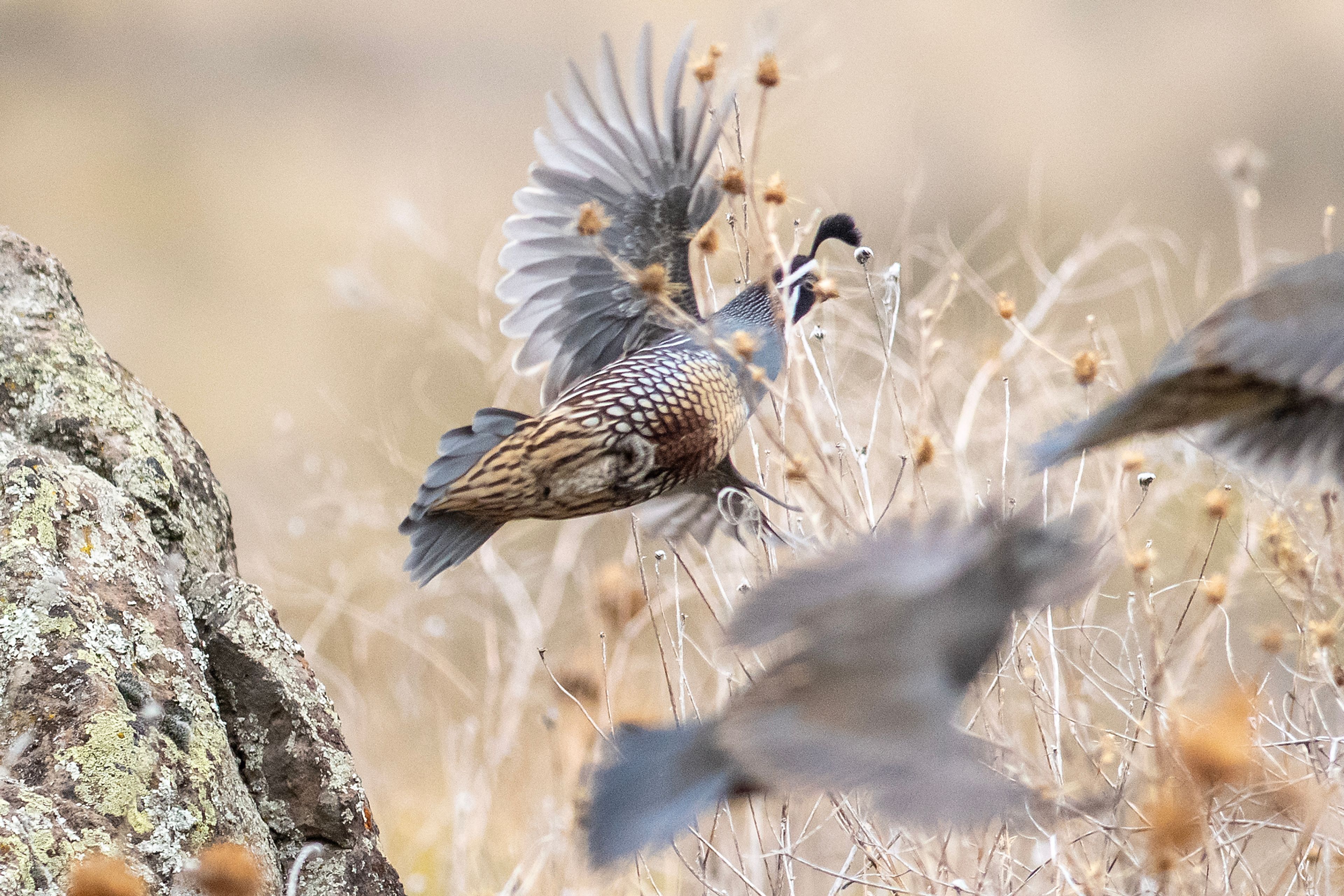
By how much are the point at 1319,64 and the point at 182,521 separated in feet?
19.3

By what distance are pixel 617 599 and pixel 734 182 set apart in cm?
82

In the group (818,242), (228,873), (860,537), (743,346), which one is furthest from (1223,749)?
(818,242)

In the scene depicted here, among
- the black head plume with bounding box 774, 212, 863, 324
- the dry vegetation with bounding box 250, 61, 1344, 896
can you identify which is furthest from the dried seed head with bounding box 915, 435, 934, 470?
the black head plume with bounding box 774, 212, 863, 324

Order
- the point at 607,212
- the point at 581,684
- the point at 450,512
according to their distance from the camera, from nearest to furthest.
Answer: the point at 450,512 → the point at 607,212 → the point at 581,684

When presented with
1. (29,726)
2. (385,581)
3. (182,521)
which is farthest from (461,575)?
(29,726)

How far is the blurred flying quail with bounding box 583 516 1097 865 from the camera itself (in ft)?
2.90

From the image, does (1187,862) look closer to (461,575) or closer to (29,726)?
(29,726)

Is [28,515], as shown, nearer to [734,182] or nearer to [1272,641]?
[734,182]

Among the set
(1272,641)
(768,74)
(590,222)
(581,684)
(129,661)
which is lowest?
(581,684)

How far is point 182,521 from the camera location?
134 centimetres

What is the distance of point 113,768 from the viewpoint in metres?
1.06

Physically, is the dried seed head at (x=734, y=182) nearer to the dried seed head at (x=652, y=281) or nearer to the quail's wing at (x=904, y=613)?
the dried seed head at (x=652, y=281)

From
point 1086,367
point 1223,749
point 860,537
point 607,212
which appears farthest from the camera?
point 607,212

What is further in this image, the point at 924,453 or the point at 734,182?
the point at 734,182
